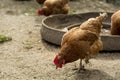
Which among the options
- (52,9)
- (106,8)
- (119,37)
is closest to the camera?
(119,37)

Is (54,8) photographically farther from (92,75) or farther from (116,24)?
(92,75)

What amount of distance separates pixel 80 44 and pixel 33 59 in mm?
1491

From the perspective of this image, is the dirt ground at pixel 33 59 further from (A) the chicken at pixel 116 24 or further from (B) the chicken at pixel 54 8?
(A) the chicken at pixel 116 24

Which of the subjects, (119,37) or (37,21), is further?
(37,21)

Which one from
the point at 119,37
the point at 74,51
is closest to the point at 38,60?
the point at 74,51

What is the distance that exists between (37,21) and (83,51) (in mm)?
4367

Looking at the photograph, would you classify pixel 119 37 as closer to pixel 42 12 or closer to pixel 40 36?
pixel 40 36

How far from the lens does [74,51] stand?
5828 millimetres

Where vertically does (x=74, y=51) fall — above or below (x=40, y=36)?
above

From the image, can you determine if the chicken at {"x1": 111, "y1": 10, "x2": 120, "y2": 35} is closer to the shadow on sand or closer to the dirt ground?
the dirt ground

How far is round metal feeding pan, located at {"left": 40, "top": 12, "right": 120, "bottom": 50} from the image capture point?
718cm

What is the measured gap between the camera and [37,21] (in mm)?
10078

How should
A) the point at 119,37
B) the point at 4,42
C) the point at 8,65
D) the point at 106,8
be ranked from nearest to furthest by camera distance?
the point at 8,65
the point at 119,37
the point at 4,42
the point at 106,8

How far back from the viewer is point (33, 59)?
703cm
